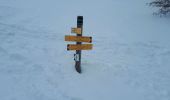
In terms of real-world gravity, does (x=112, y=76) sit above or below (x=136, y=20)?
below

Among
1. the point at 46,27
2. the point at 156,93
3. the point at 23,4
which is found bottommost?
the point at 156,93

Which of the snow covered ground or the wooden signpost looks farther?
the wooden signpost

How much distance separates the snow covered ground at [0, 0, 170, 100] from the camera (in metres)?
7.65

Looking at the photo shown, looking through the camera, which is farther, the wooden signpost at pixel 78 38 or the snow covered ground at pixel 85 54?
the wooden signpost at pixel 78 38

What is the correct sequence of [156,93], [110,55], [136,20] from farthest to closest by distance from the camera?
[136,20]
[110,55]
[156,93]

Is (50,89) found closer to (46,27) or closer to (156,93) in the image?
(156,93)

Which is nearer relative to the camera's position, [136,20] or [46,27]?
[46,27]

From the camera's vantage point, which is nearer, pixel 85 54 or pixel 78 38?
pixel 78 38

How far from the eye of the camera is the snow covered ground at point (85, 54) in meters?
7.65

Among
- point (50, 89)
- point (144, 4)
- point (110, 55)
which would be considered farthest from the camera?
point (144, 4)

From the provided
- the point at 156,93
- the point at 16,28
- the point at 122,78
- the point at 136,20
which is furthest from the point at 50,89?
the point at 136,20

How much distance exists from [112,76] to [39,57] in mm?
2333

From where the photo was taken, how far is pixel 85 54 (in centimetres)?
1000

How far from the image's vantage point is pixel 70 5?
1505 cm
